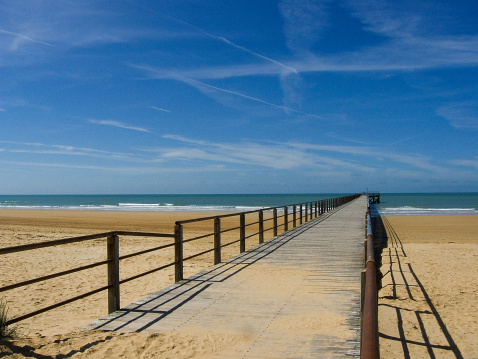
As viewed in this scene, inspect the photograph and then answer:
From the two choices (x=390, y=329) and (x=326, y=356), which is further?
(x=390, y=329)

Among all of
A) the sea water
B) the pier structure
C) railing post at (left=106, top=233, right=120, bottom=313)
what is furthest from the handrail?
the pier structure

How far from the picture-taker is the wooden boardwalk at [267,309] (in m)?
3.99

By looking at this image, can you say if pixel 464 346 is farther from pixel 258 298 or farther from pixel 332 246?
pixel 332 246

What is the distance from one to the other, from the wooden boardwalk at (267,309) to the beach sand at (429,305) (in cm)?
69

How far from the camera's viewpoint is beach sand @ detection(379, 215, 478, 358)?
17.0 feet

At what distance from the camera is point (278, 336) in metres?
4.19

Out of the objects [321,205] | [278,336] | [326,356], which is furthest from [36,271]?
[321,205]

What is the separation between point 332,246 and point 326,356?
7.12 m

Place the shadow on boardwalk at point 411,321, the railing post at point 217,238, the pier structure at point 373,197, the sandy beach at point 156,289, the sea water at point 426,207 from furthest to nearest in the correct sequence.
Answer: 1. the pier structure at point 373,197
2. the sea water at point 426,207
3. the railing post at point 217,238
4. the shadow on boardwalk at point 411,321
5. the sandy beach at point 156,289

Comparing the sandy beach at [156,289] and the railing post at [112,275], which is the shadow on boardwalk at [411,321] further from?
the railing post at [112,275]

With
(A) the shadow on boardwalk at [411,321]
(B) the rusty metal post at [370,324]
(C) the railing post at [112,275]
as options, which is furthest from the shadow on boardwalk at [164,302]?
(B) the rusty metal post at [370,324]

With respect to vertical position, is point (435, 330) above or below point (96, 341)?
below

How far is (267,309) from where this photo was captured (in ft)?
16.9

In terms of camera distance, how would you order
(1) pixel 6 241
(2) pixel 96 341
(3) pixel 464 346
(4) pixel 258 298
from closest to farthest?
(2) pixel 96 341
(3) pixel 464 346
(4) pixel 258 298
(1) pixel 6 241
